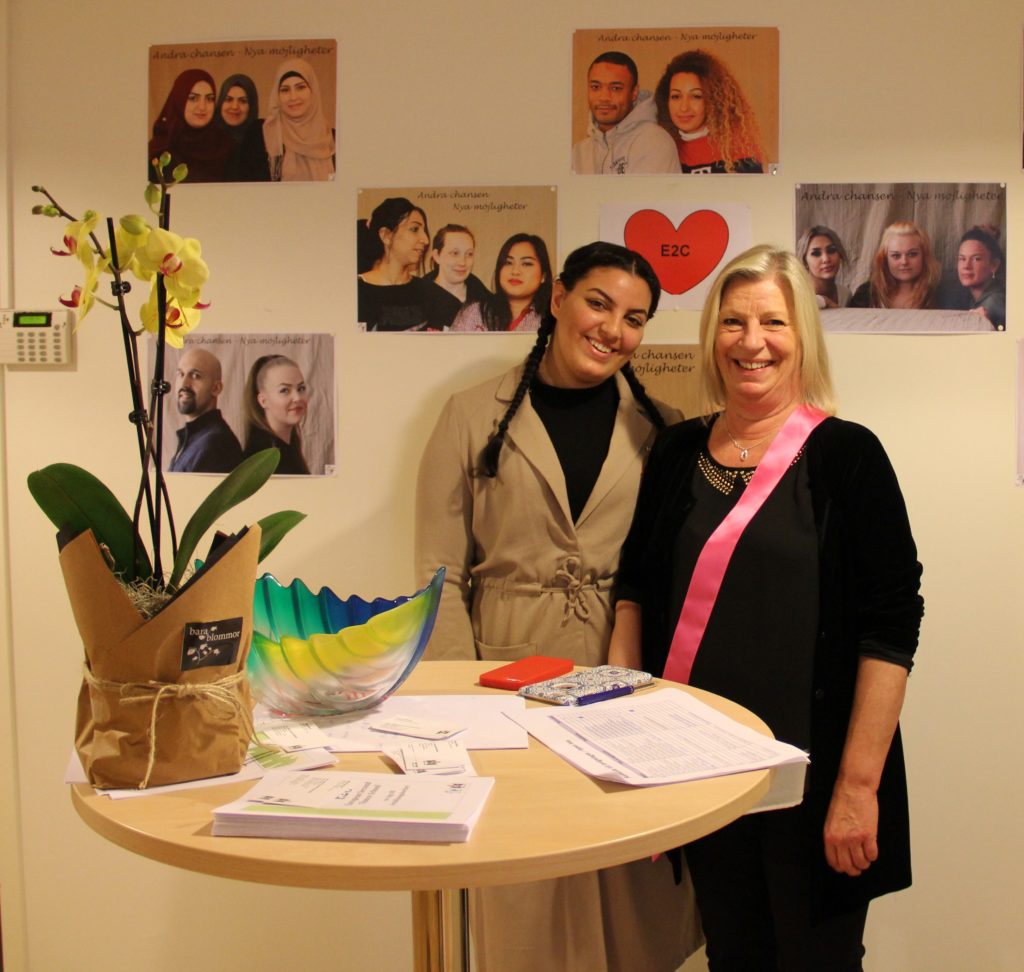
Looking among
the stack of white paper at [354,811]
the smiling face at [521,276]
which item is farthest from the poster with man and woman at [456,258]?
the stack of white paper at [354,811]

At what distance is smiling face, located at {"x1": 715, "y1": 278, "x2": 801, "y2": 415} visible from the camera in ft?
5.26

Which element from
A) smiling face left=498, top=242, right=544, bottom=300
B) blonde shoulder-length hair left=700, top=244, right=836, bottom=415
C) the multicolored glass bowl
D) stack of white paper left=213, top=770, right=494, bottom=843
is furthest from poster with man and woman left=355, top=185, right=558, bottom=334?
stack of white paper left=213, top=770, right=494, bottom=843

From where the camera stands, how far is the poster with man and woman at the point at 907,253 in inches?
80.1

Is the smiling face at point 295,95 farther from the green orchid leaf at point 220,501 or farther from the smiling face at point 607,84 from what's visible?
the green orchid leaf at point 220,501

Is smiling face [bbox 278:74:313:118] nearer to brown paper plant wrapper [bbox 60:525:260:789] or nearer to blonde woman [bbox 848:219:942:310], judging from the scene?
blonde woman [bbox 848:219:942:310]

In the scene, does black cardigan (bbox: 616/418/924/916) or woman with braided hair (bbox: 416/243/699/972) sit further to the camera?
woman with braided hair (bbox: 416/243/699/972)

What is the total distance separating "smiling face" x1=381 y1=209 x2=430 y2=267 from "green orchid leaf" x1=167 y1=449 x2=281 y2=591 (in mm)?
1186

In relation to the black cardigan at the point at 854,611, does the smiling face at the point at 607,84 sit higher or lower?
higher

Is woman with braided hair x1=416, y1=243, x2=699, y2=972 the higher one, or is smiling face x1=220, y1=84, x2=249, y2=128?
smiling face x1=220, y1=84, x2=249, y2=128

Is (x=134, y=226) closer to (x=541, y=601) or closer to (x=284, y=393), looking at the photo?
(x=541, y=601)

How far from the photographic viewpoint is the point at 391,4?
82.5 inches

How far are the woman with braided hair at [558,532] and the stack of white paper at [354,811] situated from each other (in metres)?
0.88

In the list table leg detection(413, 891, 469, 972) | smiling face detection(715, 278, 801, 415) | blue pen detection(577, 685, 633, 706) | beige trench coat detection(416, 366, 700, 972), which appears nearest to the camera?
table leg detection(413, 891, 469, 972)

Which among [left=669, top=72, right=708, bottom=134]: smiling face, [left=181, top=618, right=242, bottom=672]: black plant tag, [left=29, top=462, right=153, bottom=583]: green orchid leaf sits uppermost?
[left=669, top=72, right=708, bottom=134]: smiling face
